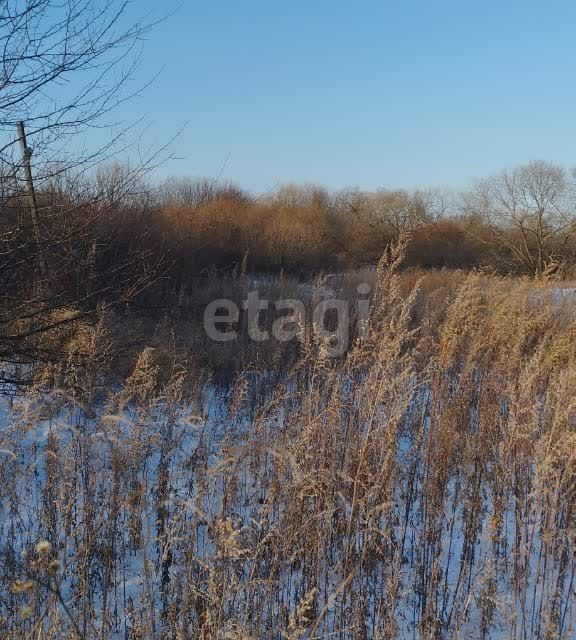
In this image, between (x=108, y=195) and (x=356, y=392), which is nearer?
(x=356, y=392)

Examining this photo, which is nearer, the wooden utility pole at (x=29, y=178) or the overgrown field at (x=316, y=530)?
the overgrown field at (x=316, y=530)

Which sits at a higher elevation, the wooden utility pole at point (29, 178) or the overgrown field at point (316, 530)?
the wooden utility pole at point (29, 178)

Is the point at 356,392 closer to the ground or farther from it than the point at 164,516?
farther from it

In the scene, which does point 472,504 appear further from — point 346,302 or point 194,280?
point 194,280

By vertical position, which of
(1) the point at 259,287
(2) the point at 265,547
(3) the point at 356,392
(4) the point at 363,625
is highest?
(1) the point at 259,287

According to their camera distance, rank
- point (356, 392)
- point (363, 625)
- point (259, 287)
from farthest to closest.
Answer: point (259, 287), point (356, 392), point (363, 625)

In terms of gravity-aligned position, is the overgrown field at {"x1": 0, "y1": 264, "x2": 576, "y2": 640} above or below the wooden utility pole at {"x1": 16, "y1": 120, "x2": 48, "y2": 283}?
below

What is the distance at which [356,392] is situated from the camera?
11.7ft

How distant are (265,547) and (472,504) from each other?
126cm

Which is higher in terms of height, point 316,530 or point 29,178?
point 29,178

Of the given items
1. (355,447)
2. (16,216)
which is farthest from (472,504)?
(16,216)

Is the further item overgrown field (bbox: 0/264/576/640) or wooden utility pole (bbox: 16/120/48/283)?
wooden utility pole (bbox: 16/120/48/283)

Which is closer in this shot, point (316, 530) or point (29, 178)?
point (316, 530)

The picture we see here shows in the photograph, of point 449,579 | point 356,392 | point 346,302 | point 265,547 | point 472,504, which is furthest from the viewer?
point 346,302
